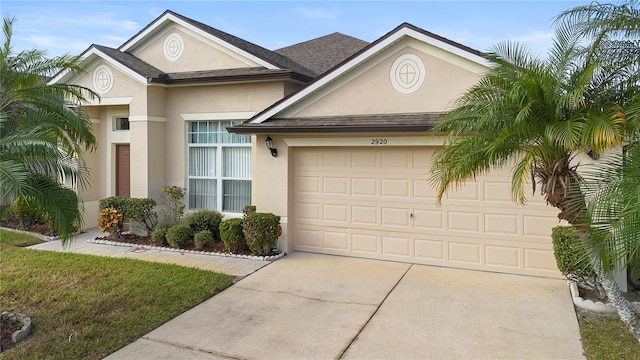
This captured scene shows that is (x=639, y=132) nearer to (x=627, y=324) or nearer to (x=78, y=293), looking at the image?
(x=627, y=324)

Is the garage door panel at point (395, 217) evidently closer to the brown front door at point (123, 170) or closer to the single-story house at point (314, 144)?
the single-story house at point (314, 144)

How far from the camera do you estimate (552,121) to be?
5.66 metres

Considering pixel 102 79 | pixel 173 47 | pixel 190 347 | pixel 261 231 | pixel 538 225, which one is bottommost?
pixel 190 347

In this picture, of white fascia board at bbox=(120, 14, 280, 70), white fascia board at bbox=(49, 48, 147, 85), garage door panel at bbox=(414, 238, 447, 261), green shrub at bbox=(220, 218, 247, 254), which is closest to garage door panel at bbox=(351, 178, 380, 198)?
garage door panel at bbox=(414, 238, 447, 261)

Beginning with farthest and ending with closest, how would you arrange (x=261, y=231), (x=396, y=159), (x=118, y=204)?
(x=118, y=204) → (x=261, y=231) → (x=396, y=159)

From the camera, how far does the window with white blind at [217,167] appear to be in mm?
12141

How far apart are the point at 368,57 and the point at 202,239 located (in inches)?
226

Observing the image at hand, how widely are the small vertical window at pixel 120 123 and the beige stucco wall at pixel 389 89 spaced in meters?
6.06

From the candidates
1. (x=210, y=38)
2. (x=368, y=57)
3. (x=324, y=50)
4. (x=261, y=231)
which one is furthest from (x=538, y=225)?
(x=324, y=50)

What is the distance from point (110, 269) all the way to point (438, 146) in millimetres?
7125

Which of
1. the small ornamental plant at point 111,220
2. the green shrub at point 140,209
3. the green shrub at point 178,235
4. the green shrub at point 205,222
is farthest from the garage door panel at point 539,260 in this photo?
the small ornamental plant at point 111,220

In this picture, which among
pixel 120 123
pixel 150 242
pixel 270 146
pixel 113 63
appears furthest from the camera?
pixel 120 123

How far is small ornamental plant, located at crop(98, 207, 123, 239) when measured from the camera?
11688 millimetres

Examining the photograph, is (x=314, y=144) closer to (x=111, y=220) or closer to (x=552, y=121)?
(x=552, y=121)
